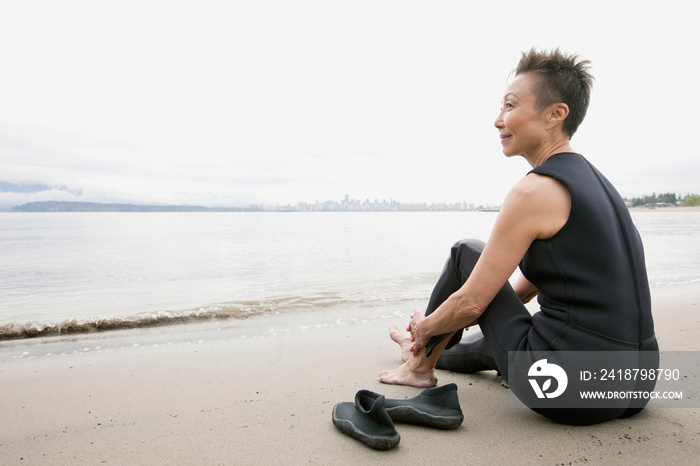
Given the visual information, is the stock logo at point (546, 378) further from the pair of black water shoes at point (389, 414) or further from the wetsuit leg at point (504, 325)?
the pair of black water shoes at point (389, 414)

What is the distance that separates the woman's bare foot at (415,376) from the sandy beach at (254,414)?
68 mm

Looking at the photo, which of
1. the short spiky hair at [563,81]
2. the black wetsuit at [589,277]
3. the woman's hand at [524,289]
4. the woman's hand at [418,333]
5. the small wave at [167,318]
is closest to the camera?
the black wetsuit at [589,277]

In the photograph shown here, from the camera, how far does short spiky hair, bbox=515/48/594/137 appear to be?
1.90m

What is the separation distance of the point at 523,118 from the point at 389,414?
1.56 metres

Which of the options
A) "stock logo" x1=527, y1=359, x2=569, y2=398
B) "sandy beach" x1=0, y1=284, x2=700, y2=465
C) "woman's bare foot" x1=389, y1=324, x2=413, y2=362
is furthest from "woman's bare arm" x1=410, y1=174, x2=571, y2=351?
"woman's bare foot" x1=389, y1=324, x2=413, y2=362

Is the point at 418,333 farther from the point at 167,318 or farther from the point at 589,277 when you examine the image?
the point at 167,318

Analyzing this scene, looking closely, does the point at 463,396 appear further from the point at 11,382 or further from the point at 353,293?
the point at 353,293

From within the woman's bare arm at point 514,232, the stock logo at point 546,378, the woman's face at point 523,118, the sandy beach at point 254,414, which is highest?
the woman's face at point 523,118

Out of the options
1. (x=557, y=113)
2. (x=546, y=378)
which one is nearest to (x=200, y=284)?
(x=546, y=378)

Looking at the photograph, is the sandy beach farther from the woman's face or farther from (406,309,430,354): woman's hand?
the woman's face

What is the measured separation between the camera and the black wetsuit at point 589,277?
5.32 feet

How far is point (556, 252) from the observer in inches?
66.4

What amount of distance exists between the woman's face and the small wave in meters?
4.47

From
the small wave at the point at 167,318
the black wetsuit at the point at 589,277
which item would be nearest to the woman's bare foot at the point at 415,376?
the black wetsuit at the point at 589,277
